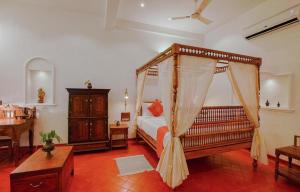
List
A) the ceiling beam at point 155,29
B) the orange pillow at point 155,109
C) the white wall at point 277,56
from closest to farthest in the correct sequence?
the white wall at point 277,56 → the orange pillow at point 155,109 → the ceiling beam at point 155,29

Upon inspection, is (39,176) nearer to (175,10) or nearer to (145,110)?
(145,110)

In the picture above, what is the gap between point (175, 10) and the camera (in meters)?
4.30

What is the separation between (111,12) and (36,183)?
12.0 ft

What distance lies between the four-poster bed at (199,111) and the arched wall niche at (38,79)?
3044 mm

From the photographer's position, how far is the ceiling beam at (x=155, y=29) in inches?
192

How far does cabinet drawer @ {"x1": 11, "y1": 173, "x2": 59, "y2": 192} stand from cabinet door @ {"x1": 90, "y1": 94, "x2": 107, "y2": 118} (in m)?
2.16

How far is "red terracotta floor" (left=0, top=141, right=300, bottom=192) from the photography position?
2.48 metres

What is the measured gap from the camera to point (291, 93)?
3326mm

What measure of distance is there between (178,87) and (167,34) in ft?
11.9

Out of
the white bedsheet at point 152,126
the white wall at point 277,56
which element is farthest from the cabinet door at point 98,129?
the white wall at point 277,56

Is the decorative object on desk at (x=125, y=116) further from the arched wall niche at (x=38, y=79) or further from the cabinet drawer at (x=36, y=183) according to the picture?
the cabinet drawer at (x=36, y=183)

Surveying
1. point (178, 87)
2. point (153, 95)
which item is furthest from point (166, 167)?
point (153, 95)

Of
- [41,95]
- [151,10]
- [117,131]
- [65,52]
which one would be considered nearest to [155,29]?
[151,10]

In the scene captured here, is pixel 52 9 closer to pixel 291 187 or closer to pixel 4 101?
pixel 4 101
